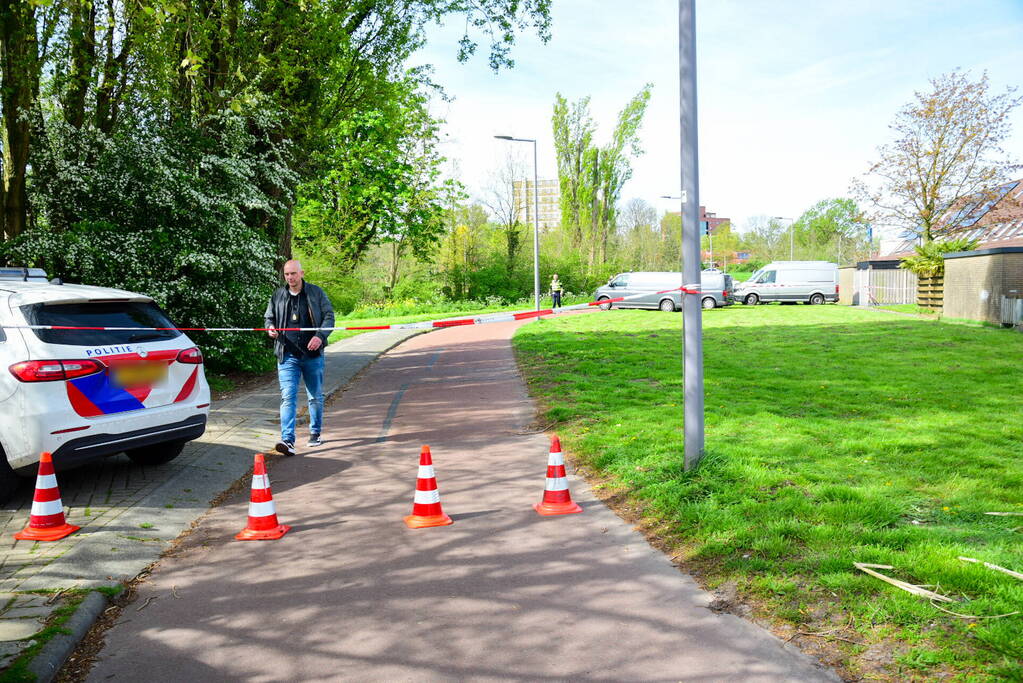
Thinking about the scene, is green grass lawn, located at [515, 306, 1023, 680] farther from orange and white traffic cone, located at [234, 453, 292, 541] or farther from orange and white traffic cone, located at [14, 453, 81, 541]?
orange and white traffic cone, located at [14, 453, 81, 541]

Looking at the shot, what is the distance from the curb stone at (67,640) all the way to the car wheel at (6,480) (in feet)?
6.38

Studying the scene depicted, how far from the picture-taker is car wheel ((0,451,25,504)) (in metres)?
5.54

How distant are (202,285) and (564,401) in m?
6.13

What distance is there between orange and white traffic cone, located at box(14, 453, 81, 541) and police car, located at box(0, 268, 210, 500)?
0.37m

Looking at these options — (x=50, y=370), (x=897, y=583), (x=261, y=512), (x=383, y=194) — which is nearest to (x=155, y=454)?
(x=50, y=370)

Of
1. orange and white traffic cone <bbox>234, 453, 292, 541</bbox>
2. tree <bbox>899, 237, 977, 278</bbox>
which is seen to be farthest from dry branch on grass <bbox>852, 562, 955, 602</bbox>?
tree <bbox>899, 237, 977, 278</bbox>

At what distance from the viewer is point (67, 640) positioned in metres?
Answer: 3.66

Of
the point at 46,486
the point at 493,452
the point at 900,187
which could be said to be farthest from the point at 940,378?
the point at 900,187

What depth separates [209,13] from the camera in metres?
12.1

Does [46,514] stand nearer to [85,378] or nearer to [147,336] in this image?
[85,378]

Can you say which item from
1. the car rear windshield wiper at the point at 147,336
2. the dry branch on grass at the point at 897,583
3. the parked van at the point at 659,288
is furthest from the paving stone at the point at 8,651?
the parked van at the point at 659,288

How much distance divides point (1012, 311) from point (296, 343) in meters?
18.9

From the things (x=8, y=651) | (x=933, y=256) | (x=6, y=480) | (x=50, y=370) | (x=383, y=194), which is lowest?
(x=8, y=651)

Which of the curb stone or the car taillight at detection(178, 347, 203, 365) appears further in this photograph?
the car taillight at detection(178, 347, 203, 365)
